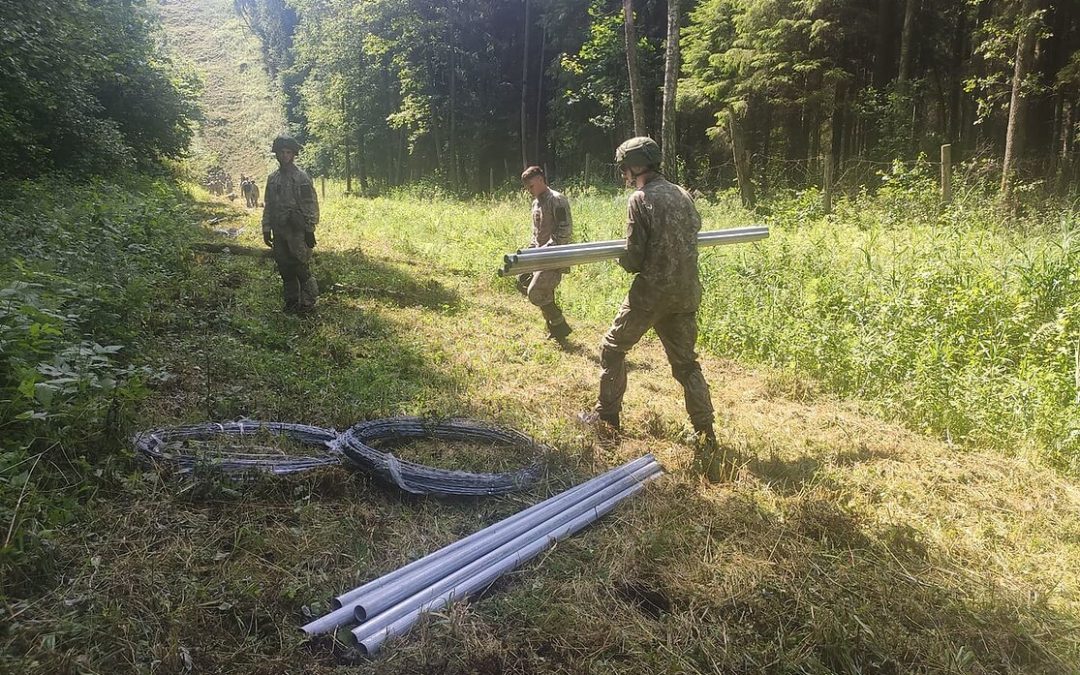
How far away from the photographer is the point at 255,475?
3.52 metres

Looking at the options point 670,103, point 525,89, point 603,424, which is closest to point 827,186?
point 670,103

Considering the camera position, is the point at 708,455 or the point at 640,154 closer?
the point at 640,154

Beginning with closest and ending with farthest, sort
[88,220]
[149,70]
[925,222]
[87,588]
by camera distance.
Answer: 1. [87,588]
2. [88,220]
3. [925,222]
4. [149,70]

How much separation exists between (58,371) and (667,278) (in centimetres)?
367

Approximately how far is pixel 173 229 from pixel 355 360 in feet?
25.3

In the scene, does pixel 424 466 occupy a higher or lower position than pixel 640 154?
lower

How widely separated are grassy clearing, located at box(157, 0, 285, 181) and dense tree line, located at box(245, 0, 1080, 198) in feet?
35.0

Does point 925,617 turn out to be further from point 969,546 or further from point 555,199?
point 555,199

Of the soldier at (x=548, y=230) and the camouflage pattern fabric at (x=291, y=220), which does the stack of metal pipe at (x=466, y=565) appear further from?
the camouflage pattern fabric at (x=291, y=220)

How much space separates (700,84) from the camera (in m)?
18.6

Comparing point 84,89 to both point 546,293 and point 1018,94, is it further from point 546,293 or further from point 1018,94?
point 1018,94

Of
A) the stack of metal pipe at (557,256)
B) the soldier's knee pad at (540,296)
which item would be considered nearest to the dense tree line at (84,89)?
the soldier's knee pad at (540,296)

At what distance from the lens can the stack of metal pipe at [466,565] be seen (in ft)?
8.31

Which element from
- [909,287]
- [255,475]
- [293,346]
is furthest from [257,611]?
[909,287]
